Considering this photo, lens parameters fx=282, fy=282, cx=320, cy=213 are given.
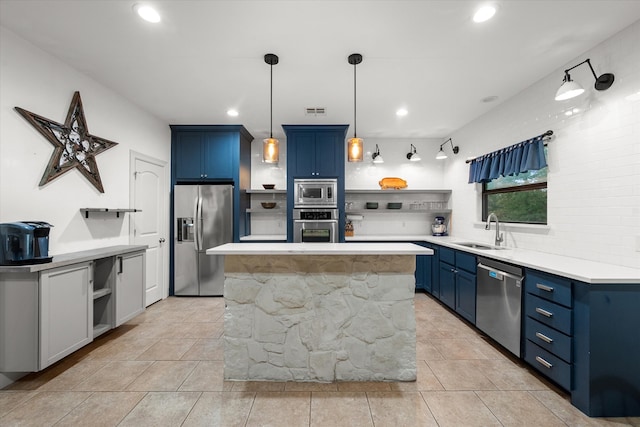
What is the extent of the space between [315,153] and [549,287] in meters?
3.51

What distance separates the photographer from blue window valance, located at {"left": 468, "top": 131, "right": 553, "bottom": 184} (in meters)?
2.98

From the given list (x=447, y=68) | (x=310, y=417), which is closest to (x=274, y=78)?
(x=447, y=68)

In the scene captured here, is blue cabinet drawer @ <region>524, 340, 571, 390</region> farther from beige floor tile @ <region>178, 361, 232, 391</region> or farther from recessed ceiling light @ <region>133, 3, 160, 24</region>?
recessed ceiling light @ <region>133, 3, 160, 24</region>

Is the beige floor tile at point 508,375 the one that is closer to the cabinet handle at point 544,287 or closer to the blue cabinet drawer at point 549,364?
the blue cabinet drawer at point 549,364

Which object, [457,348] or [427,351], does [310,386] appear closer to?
[427,351]

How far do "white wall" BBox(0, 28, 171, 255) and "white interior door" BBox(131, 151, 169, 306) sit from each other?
0.19 meters

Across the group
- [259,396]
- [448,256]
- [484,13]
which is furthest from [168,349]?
[484,13]

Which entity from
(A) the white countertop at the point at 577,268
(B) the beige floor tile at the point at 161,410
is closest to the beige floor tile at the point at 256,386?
(B) the beige floor tile at the point at 161,410

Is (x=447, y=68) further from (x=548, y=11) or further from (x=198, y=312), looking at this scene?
(x=198, y=312)

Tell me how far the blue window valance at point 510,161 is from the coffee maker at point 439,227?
1.06 m

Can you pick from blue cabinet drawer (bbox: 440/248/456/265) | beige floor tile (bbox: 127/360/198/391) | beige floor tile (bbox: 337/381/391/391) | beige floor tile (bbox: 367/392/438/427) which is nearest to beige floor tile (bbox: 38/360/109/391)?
beige floor tile (bbox: 127/360/198/391)

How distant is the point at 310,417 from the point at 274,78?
3060mm

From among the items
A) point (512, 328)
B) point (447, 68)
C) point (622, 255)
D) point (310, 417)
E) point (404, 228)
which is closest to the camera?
point (310, 417)

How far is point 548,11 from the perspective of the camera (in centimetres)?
203
